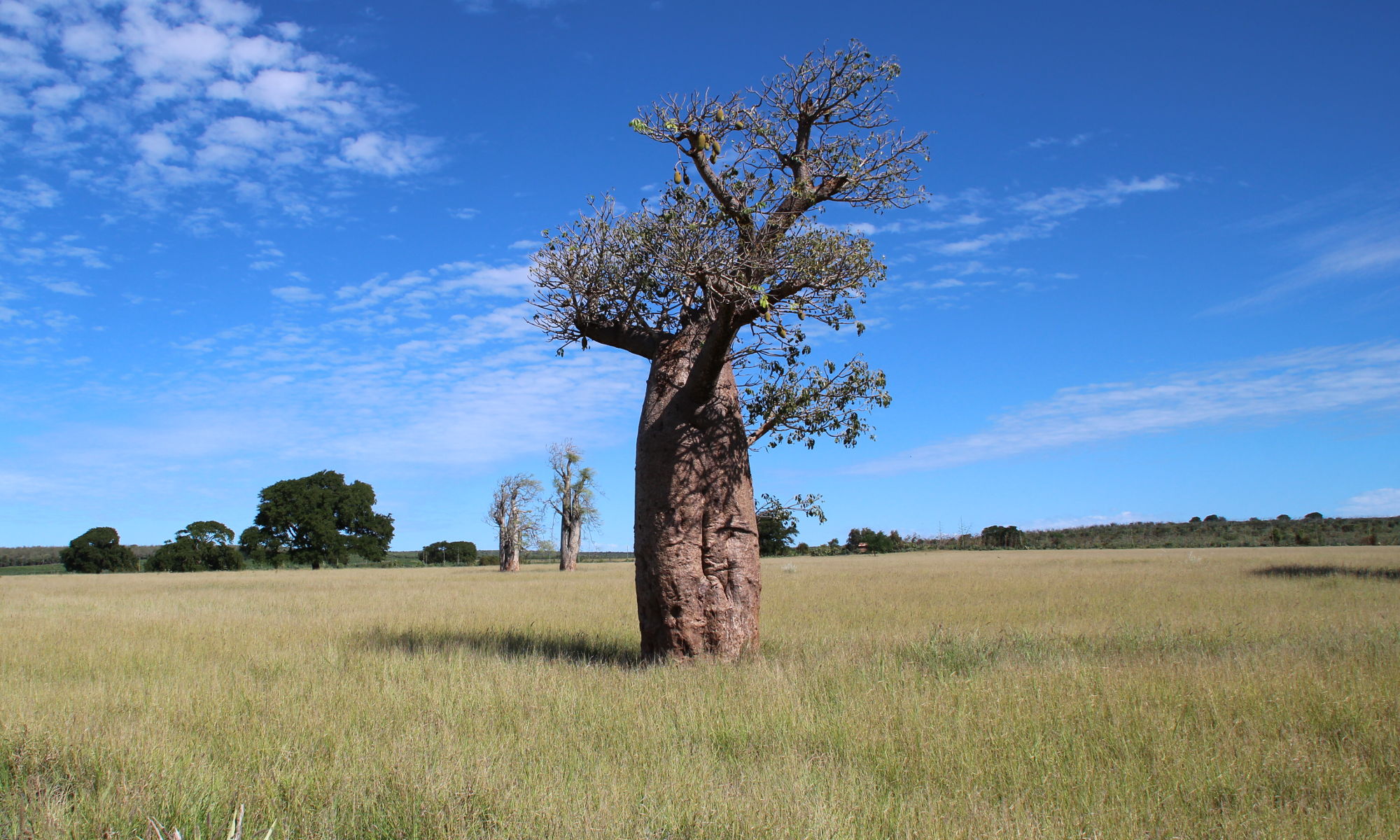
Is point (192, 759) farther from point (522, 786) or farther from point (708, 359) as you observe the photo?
point (708, 359)

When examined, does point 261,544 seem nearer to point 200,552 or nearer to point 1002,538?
point 200,552

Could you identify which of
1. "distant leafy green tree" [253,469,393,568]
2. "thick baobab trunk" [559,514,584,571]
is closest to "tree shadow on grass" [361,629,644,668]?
"thick baobab trunk" [559,514,584,571]

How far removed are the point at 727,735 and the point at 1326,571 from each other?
24.1 metres

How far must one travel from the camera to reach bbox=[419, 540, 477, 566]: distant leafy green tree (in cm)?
7312

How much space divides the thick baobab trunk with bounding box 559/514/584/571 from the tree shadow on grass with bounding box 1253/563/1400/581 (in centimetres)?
2979

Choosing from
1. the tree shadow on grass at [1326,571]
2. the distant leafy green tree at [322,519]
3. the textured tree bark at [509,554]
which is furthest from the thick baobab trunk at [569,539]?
the tree shadow on grass at [1326,571]

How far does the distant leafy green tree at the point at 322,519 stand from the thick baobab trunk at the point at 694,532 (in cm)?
5026

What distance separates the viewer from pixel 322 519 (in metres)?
53.0

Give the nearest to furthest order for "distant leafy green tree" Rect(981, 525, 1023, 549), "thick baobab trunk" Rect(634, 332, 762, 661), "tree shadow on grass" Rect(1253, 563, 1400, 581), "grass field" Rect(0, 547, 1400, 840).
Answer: "grass field" Rect(0, 547, 1400, 840), "thick baobab trunk" Rect(634, 332, 762, 661), "tree shadow on grass" Rect(1253, 563, 1400, 581), "distant leafy green tree" Rect(981, 525, 1023, 549)

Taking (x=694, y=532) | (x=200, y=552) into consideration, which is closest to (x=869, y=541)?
(x=200, y=552)

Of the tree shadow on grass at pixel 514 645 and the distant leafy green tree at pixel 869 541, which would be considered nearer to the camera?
the tree shadow on grass at pixel 514 645

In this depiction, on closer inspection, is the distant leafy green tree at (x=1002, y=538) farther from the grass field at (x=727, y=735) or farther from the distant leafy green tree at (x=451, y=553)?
the grass field at (x=727, y=735)

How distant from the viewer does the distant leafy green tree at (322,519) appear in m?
52.3

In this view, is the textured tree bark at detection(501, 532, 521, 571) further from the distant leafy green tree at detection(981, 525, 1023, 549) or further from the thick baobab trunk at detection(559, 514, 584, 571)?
the distant leafy green tree at detection(981, 525, 1023, 549)
